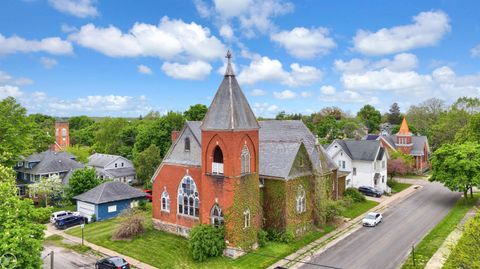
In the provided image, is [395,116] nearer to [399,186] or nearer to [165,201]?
[399,186]

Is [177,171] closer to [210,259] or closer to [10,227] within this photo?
[210,259]

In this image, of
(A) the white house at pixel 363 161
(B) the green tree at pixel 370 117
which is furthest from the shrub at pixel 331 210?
(B) the green tree at pixel 370 117

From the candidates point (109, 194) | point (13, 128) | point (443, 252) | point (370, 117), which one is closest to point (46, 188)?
point (13, 128)

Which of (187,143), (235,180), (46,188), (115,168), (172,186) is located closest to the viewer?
(235,180)

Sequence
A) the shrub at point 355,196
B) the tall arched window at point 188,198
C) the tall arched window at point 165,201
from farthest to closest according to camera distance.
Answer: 1. the shrub at point 355,196
2. the tall arched window at point 165,201
3. the tall arched window at point 188,198

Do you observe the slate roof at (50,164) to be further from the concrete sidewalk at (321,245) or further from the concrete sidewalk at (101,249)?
the concrete sidewalk at (321,245)

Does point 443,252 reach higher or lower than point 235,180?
lower

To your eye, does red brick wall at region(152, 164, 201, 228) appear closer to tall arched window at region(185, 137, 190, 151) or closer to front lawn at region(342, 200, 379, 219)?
tall arched window at region(185, 137, 190, 151)
